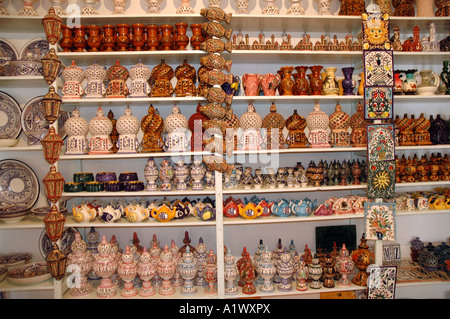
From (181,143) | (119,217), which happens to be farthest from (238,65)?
(119,217)

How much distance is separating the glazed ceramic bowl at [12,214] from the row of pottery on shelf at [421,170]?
2824 mm

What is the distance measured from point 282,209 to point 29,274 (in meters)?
1.86

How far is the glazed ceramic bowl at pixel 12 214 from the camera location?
91.4 inches

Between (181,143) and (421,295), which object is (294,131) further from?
(421,295)

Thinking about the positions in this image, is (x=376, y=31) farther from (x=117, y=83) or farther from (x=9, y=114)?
(x=9, y=114)

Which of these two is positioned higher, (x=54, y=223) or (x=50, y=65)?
(x=50, y=65)

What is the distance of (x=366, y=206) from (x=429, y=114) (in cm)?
108

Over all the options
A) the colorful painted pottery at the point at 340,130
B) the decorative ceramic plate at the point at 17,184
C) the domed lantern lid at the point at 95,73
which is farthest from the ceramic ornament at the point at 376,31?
the decorative ceramic plate at the point at 17,184

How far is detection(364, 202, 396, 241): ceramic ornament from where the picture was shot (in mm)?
2447

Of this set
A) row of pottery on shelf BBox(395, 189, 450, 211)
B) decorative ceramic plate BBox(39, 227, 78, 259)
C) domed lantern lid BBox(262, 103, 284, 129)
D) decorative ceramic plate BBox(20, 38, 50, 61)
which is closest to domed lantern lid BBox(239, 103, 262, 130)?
domed lantern lid BBox(262, 103, 284, 129)

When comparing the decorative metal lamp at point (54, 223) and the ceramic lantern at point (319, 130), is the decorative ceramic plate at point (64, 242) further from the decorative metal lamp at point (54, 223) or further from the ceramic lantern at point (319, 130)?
the ceramic lantern at point (319, 130)

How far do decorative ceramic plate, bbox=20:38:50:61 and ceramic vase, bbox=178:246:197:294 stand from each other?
6.16 ft

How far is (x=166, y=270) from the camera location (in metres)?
2.28

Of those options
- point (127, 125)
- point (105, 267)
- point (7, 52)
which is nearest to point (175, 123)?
point (127, 125)
